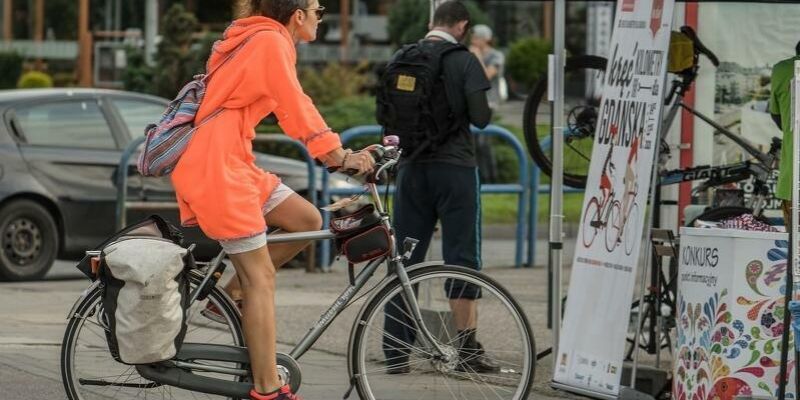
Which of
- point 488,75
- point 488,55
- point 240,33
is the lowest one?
point 240,33

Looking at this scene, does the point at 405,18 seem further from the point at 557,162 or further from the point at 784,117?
the point at 784,117

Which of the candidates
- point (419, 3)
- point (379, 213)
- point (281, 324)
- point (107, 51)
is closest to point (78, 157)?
point (281, 324)

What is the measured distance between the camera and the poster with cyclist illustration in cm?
673

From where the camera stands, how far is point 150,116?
43.3ft

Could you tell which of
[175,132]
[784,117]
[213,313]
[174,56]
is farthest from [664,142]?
[174,56]

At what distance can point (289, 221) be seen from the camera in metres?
6.09

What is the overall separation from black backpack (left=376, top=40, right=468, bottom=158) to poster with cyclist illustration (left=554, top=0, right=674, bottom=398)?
107 centimetres

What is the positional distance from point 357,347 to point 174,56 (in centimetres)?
2045

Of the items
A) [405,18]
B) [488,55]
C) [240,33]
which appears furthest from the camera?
[405,18]

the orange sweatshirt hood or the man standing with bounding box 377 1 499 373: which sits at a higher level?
the orange sweatshirt hood

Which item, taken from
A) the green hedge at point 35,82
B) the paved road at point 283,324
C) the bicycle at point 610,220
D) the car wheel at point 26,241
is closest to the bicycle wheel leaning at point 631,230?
the bicycle at point 610,220

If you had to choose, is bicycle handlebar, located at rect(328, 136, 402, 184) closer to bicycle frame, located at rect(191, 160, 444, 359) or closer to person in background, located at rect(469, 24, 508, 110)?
bicycle frame, located at rect(191, 160, 444, 359)

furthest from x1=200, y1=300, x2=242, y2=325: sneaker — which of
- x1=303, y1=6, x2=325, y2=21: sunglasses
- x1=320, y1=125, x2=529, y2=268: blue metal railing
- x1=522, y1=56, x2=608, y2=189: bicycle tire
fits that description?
x1=320, y1=125, x2=529, y2=268: blue metal railing

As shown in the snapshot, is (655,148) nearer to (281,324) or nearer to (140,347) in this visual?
(140,347)
